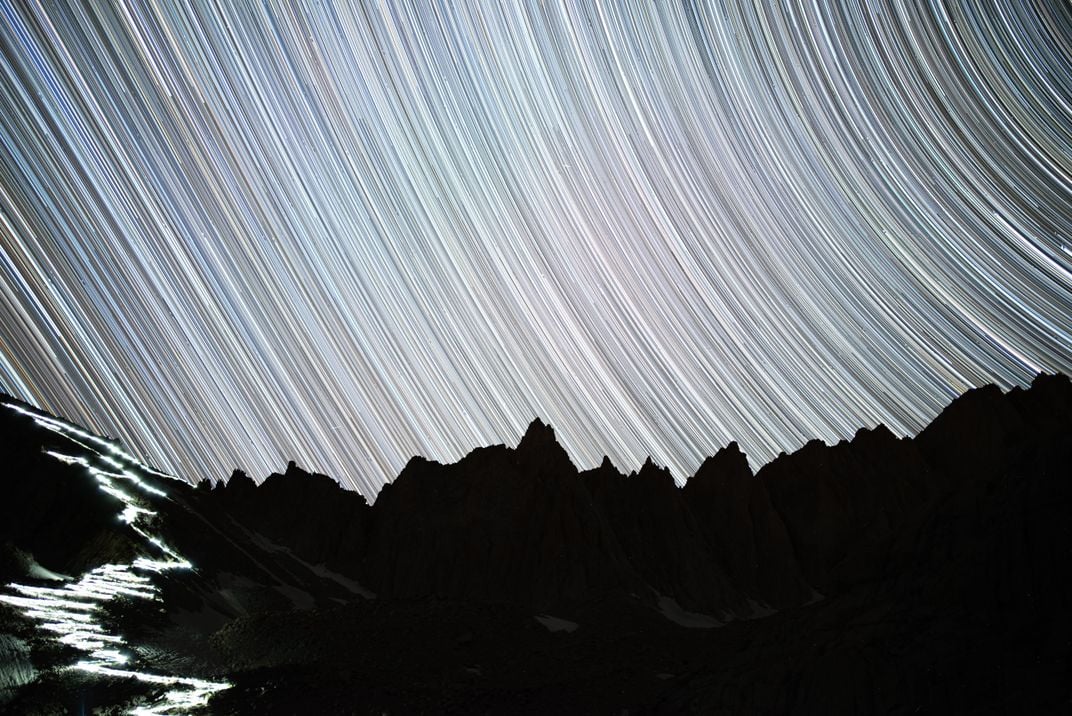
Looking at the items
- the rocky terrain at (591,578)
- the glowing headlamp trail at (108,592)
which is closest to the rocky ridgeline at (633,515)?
the rocky terrain at (591,578)

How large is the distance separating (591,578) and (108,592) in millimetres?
32732

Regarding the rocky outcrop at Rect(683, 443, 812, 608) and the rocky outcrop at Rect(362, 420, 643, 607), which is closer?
the rocky outcrop at Rect(362, 420, 643, 607)

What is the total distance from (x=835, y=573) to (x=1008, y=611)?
899cm

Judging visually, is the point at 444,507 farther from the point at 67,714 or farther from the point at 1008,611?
the point at 1008,611

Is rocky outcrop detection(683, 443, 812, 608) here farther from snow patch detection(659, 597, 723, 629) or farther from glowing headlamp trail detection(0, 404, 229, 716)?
glowing headlamp trail detection(0, 404, 229, 716)

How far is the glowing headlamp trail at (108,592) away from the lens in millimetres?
31822

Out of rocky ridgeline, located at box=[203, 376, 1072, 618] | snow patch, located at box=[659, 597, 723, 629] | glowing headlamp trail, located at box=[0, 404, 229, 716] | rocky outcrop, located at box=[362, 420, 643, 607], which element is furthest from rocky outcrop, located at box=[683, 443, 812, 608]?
glowing headlamp trail, located at box=[0, 404, 229, 716]

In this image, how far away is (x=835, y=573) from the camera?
26.0 m

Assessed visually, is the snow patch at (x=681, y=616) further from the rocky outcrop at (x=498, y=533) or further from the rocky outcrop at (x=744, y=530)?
the rocky outcrop at (x=744, y=530)

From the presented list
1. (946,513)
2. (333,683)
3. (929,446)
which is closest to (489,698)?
(333,683)

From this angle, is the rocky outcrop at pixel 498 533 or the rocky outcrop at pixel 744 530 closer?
the rocky outcrop at pixel 498 533

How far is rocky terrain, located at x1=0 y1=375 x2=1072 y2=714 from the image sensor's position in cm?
1833

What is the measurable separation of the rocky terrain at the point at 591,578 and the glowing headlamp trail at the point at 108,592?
2.64 feet

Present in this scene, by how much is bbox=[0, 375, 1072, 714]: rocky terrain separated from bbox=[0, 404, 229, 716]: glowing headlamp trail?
81cm
